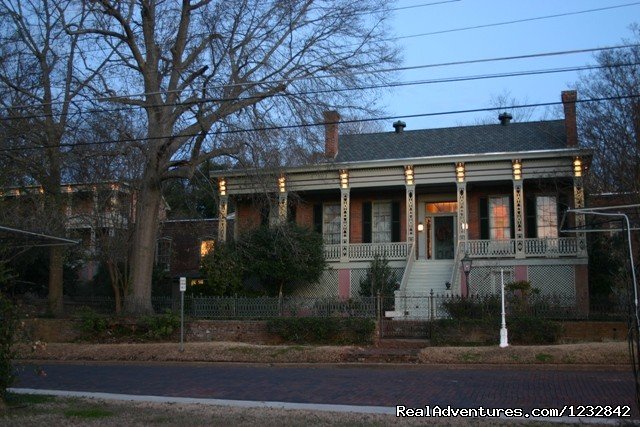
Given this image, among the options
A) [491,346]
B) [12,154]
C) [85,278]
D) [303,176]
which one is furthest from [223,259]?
[85,278]

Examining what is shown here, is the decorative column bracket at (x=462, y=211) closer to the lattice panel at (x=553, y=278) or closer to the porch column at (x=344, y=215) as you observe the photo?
the lattice panel at (x=553, y=278)

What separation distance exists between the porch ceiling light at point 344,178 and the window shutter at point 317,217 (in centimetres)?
278

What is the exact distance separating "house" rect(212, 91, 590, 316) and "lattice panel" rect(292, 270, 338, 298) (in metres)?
0.04

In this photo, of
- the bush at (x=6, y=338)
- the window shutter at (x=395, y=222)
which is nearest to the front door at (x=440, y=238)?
the window shutter at (x=395, y=222)

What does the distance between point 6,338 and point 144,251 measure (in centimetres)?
1371

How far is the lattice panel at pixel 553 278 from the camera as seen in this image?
1110 inches

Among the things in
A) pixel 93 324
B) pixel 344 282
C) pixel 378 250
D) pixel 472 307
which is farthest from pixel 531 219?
pixel 93 324

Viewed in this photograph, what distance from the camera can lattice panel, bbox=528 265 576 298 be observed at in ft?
92.5

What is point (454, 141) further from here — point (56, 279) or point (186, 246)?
point (56, 279)

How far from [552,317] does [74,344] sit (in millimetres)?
15913

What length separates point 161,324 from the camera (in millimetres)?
24344

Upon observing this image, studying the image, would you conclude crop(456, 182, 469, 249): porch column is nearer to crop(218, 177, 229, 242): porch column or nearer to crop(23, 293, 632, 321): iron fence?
crop(23, 293, 632, 321): iron fence

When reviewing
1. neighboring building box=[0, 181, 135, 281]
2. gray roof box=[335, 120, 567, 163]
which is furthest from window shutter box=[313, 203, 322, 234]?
neighboring building box=[0, 181, 135, 281]

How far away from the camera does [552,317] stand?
2241 cm
